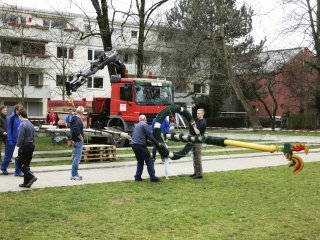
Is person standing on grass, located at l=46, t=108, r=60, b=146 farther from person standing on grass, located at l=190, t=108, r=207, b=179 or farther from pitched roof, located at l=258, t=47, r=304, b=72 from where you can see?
pitched roof, located at l=258, t=47, r=304, b=72

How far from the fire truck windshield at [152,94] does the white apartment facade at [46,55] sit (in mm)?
9405

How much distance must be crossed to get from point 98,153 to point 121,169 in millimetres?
2262

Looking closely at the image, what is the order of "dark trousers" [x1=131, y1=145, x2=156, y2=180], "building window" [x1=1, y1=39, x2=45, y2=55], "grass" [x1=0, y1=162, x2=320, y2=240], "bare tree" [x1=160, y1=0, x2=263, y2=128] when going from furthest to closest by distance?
"building window" [x1=1, y1=39, x2=45, y2=55], "bare tree" [x1=160, y1=0, x2=263, y2=128], "dark trousers" [x1=131, y1=145, x2=156, y2=180], "grass" [x1=0, y1=162, x2=320, y2=240]

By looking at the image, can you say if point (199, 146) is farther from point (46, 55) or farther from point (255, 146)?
point (46, 55)

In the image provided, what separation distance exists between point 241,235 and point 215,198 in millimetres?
2896

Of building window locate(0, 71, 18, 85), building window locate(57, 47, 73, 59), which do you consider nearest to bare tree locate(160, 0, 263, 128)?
building window locate(57, 47, 73, 59)

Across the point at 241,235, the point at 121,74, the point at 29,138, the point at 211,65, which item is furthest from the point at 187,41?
the point at 241,235

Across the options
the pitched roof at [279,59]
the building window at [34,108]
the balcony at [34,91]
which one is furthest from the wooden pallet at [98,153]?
the building window at [34,108]

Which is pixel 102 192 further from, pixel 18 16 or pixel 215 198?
pixel 18 16

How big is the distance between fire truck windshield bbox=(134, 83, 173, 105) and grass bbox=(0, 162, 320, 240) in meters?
10.4

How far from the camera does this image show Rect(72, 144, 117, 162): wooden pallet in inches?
641

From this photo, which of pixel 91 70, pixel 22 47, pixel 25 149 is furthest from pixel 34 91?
pixel 25 149

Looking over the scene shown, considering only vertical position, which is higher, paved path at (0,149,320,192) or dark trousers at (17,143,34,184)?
dark trousers at (17,143,34,184)

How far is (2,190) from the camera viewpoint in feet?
34.6
